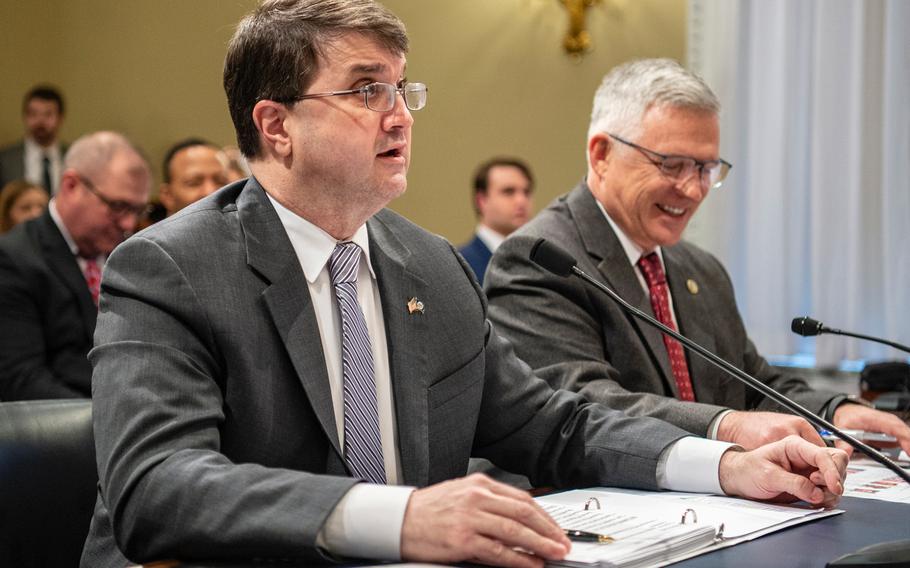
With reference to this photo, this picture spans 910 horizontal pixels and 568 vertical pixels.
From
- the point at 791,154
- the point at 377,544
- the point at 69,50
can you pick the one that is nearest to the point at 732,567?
the point at 377,544

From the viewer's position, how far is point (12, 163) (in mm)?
6289

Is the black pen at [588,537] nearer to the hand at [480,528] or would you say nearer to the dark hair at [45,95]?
the hand at [480,528]

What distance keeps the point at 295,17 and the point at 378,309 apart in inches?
18.8

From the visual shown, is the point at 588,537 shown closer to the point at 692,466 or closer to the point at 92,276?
the point at 692,466

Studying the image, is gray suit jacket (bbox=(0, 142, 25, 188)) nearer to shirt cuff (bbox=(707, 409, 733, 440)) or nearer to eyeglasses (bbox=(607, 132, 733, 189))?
eyeglasses (bbox=(607, 132, 733, 189))

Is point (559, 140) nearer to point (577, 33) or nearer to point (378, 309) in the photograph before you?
point (577, 33)

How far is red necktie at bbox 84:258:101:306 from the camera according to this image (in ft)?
12.2

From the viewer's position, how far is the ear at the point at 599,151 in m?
2.63

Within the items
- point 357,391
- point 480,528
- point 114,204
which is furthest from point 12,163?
point 480,528

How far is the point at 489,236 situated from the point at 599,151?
9.76ft

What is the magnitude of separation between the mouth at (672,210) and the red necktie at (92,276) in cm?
202

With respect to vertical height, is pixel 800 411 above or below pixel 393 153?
below

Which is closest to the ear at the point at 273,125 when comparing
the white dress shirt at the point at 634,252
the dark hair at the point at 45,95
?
the white dress shirt at the point at 634,252

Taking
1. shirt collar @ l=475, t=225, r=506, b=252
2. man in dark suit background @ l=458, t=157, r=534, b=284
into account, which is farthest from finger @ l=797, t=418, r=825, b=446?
shirt collar @ l=475, t=225, r=506, b=252
